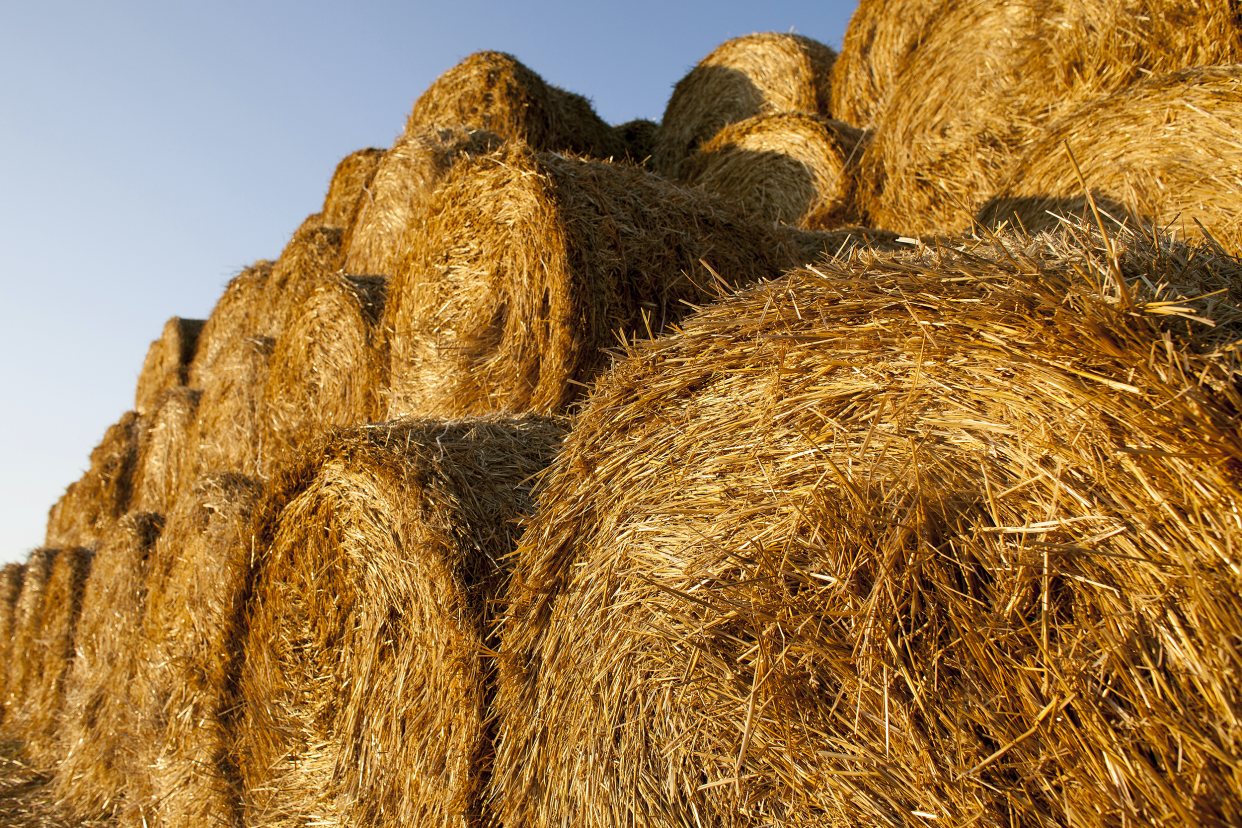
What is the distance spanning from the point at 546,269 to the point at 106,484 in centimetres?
602

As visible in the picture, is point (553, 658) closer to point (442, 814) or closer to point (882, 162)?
point (442, 814)

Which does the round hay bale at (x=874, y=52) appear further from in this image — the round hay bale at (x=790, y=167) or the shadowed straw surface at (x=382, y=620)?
the shadowed straw surface at (x=382, y=620)

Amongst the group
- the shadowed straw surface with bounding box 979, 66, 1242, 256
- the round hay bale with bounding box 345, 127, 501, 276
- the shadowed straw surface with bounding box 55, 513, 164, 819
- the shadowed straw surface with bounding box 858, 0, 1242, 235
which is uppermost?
the round hay bale with bounding box 345, 127, 501, 276

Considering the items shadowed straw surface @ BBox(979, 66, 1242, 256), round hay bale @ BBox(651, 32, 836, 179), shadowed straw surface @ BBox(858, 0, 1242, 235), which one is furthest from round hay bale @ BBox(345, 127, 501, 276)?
shadowed straw surface @ BBox(979, 66, 1242, 256)

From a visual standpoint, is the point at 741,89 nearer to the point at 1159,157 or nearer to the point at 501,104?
the point at 501,104

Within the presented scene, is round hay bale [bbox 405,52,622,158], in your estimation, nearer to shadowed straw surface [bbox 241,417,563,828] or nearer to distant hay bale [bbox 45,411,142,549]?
shadowed straw surface [bbox 241,417,563,828]

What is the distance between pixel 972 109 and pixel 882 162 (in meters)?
0.54

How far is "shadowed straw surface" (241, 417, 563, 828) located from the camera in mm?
2055

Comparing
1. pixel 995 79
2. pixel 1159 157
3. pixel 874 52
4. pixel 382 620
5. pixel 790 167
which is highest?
pixel 874 52

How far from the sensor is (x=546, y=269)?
2781mm

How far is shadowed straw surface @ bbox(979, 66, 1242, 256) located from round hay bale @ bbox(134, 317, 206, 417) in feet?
24.7

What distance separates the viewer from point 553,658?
183cm

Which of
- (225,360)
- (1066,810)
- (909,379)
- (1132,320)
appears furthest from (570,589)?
(225,360)


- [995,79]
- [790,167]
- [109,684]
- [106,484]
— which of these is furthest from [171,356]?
[995,79]
